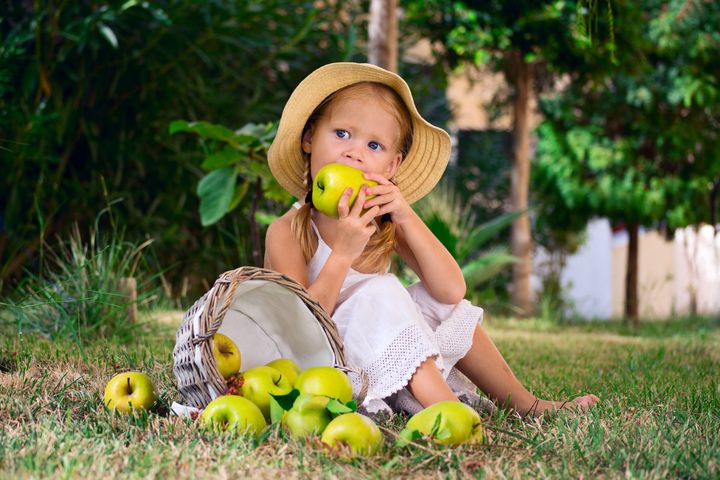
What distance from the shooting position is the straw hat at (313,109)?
8.23 feet

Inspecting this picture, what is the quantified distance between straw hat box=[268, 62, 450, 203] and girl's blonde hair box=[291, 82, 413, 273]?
0.07 feet

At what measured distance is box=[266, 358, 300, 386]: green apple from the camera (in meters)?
2.11

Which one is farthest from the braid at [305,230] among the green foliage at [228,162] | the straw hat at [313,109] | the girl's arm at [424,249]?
the green foliage at [228,162]

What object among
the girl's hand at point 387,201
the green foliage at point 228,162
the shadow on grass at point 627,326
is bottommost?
the shadow on grass at point 627,326

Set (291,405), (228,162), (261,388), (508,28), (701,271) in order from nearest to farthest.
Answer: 1. (291,405)
2. (261,388)
3. (228,162)
4. (508,28)
5. (701,271)

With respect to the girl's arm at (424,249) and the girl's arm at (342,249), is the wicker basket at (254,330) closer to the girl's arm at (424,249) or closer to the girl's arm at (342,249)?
the girl's arm at (342,249)

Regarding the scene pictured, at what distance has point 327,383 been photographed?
1.91m

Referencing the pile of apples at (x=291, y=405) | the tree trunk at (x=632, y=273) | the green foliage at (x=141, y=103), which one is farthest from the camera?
the tree trunk at (x=632, y=273)

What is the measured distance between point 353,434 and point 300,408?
19 cm

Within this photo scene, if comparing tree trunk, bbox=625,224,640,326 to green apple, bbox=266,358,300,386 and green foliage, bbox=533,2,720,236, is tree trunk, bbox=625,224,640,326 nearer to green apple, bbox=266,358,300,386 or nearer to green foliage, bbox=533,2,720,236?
green foliage, bbox=533,2,720,236

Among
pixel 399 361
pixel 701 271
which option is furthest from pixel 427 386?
pixel 701 271

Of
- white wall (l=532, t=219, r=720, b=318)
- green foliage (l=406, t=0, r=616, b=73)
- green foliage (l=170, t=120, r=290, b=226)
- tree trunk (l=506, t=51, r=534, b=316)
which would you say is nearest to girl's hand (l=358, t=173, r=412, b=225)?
green foliage (l=170, t=120, r=290, b=226)

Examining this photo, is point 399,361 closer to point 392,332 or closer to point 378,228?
point 392,332

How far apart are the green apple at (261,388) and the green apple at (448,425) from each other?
36cm
